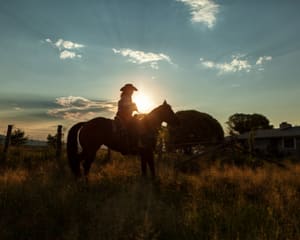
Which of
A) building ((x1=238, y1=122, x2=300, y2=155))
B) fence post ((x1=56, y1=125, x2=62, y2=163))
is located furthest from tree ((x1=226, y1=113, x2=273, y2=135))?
fence post ((x1=56, y1=125, x2=62, y2=163))

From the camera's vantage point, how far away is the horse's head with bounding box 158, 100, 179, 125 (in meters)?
10.0

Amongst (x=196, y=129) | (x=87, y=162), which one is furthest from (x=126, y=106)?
(x=196, y=129)

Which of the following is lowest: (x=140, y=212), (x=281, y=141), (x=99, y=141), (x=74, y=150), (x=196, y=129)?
(x=140, y=212)

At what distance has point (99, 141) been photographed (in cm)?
936

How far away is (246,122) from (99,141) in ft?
210

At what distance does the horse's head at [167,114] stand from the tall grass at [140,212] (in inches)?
105

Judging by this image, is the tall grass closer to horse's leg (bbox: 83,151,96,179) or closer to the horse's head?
horse's leg (bbox: 83,151,96,179)

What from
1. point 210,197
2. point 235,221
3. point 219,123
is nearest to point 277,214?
point 235,221

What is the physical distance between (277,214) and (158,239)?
2688 millimetres

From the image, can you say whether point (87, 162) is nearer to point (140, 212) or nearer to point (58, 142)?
point (140, 212)

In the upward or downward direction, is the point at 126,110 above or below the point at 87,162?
above

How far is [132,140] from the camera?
372 inches

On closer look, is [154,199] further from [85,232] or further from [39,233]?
[39,233]

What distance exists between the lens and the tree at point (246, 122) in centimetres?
6700
